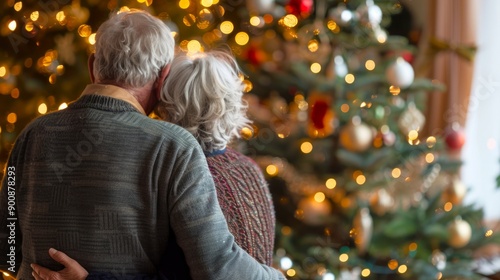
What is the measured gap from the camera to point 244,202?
1.81 metres

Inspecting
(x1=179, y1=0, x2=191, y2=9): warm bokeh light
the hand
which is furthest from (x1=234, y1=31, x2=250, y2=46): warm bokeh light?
the hand

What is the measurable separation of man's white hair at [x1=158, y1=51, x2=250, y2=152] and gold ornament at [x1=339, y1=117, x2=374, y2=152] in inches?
59.8

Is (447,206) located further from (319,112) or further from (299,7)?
(299,7)

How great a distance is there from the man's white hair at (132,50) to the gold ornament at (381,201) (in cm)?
193

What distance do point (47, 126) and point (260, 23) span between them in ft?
6.30

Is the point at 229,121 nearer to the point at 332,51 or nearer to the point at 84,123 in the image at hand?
the point at 84,123

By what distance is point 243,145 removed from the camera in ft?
11.3

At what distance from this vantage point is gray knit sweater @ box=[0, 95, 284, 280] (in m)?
1.57

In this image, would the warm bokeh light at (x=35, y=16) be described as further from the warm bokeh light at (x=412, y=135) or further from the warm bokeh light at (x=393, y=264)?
the warm bokeh light at (x=393, y=264)

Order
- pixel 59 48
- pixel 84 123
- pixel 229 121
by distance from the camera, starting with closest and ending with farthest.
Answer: pixel 84 123 → pixel 229 121 → pixel 59 48

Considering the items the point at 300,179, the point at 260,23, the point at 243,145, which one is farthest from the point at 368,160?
the point at 260,23

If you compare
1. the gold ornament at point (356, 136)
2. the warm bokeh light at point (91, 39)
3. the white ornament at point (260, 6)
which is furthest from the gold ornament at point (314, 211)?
the warm bokeh light at point (91, 39)

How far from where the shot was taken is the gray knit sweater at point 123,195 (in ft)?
5.15

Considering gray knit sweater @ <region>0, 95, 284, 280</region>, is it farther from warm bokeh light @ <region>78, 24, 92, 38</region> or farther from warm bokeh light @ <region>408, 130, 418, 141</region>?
warm bokeh light @ <region>408, 130, 418, 141</region>
